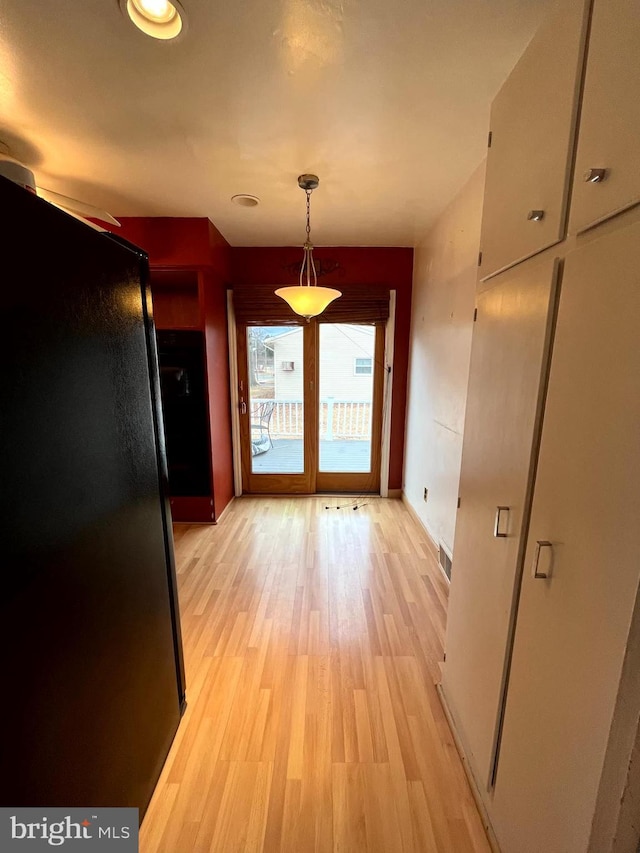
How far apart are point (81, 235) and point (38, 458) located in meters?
0.56

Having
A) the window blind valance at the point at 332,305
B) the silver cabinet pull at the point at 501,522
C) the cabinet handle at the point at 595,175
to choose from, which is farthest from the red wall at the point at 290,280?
the cabinet handle at the point at 595,175

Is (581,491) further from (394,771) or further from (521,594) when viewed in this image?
(394,771)

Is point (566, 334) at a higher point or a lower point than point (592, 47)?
lower

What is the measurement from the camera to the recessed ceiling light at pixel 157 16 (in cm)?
113

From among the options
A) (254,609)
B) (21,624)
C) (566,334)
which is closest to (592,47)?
(566,334)

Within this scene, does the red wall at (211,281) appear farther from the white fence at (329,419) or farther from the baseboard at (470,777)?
the baseboard at (470,777)

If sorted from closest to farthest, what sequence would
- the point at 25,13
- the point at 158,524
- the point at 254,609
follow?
the point at 25,13 < the point at 158,524 < the point at 254,609

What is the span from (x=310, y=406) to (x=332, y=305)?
114 centimetres

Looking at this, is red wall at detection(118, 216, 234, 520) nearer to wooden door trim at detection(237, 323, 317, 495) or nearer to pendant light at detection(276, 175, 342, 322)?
wooden door trim at detection(237, 323, 317, 495)

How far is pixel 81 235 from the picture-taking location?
854 millimetres

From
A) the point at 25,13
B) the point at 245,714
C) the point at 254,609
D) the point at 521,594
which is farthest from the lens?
the point at 254,609

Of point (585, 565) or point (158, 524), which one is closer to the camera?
point (585, 565)

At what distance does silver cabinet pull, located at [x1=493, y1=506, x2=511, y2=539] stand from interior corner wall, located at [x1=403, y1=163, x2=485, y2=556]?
1244 millimetres

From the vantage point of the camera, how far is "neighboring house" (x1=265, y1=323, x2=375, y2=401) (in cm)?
384
